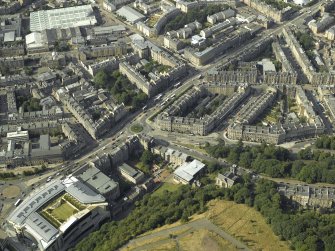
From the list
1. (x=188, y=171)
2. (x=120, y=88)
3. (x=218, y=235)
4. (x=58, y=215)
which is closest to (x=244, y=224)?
(x=218, y=235)

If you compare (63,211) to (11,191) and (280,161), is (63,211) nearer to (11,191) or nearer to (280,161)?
(11,191)

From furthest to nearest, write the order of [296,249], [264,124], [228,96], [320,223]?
[228,96] < [264,124] < [320,223] < [296,249]

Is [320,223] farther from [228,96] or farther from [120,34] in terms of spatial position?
[120,34]

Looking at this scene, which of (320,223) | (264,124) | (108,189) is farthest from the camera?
(264,124)

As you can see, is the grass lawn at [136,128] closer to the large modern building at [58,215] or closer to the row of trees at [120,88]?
the row of trees at [120,88]

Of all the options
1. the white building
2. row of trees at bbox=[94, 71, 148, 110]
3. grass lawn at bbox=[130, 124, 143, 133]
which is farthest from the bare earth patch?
row of trees at bbox=[94, 71, 148, 110]

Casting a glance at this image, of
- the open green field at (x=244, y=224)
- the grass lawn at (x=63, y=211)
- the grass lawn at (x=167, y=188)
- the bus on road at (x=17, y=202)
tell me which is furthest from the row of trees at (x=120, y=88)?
the open green field at (x=244, y=224)

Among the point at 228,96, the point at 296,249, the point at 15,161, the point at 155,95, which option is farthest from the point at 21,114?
the point at 296,249
